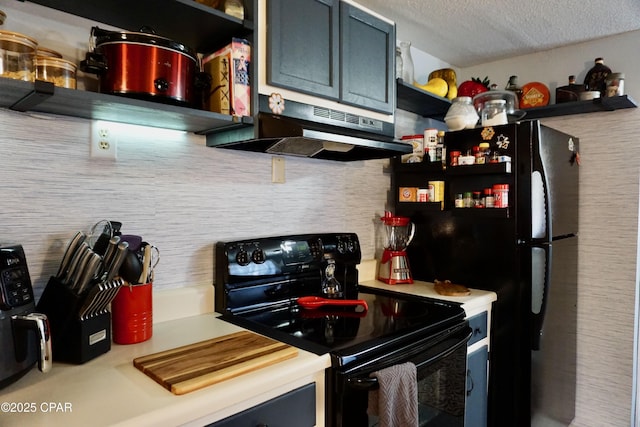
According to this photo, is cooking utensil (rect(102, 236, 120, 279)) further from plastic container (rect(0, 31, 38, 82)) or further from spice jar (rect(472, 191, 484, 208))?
spice jar (rect(472, 191, 484, 208))

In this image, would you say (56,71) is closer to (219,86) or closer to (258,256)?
(219,86)

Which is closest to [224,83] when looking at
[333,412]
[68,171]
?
[68,171]

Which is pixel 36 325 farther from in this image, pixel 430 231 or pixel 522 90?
pixel 522 90

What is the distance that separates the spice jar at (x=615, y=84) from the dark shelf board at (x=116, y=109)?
190cm

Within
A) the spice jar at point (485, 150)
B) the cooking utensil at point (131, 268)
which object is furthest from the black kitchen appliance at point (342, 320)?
the spice jar at point (485, 150)

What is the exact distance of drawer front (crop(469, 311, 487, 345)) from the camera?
1691mm

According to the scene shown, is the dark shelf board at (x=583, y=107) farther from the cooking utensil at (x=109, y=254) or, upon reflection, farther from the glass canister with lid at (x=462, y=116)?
the cooking utensil at (x=109, y=254)

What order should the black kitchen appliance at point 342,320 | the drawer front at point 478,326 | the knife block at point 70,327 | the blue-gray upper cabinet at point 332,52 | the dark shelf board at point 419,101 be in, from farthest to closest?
the dark shelf board at point 419,101 → the drawer front at point 478,326 → the blue-gray upper cabinet at point 332,52 → the black kitchen appliance at point 342,320 → the knife block at point 70,327

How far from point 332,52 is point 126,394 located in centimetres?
127

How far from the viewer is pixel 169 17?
121 centimetres

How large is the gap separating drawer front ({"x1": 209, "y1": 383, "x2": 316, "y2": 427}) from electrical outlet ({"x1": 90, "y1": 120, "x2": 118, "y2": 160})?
33.6 inches

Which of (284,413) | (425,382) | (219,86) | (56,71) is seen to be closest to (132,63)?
(56,71)

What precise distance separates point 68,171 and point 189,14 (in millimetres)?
581

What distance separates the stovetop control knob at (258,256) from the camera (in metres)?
1.51
